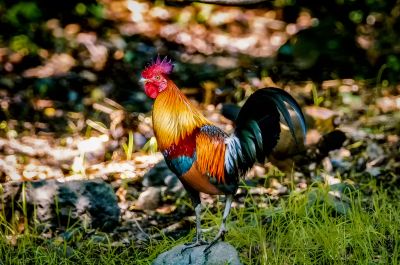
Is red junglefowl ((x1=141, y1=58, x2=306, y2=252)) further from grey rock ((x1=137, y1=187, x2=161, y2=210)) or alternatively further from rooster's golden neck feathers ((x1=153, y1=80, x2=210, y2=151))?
grey rock ((x1=137, y1=187, x2=161, y2=210))

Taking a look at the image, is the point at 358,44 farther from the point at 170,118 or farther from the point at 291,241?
the point at 170,118

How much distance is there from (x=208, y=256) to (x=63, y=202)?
1.42 m

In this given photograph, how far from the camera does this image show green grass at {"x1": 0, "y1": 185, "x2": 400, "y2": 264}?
4.22m

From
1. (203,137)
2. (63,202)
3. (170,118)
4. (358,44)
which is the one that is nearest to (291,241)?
(203,137)

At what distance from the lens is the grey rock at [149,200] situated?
5.29 metres

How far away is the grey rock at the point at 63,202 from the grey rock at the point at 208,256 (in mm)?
1116

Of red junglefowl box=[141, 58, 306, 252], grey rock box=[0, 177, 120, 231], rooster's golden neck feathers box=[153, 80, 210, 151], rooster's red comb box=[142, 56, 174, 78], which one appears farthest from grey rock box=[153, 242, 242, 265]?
grey rock box=[0, 177, 120, 231]

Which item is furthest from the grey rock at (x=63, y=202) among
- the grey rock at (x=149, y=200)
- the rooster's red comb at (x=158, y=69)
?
the rooster's red comb at (x=158, y=69)

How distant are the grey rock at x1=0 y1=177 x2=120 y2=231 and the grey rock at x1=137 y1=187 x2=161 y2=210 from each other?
1.20 feet

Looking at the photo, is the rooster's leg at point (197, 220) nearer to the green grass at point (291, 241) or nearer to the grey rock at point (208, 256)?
the grey rock at point (208, 256)

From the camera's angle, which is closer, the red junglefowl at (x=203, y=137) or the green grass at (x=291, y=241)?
the red junglefowl at (x=203, y=137)

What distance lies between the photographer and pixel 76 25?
26.1 ft

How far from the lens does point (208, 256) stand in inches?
151

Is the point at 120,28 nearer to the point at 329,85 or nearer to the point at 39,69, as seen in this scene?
the point at 39,69
